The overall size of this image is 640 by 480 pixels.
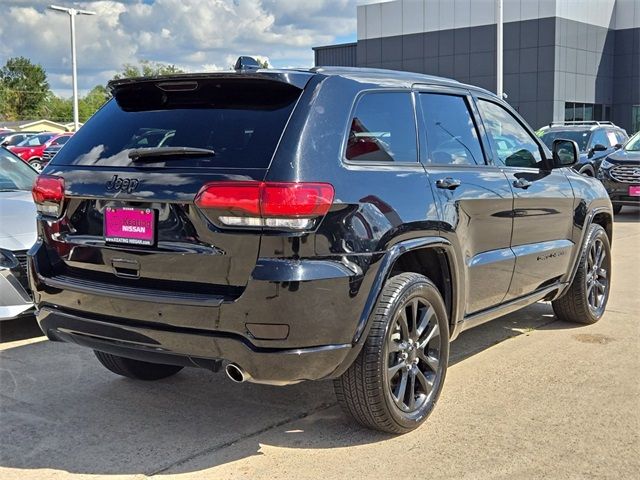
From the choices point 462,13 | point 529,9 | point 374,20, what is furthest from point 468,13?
point 374,20

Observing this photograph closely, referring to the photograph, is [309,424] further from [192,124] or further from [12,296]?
[12,296]

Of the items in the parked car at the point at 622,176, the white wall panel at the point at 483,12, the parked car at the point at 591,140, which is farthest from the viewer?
the white wall panel at the point at 483,12

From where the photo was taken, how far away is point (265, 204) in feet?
10.7

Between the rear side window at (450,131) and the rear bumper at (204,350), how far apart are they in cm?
144

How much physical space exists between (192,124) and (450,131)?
166 centimetres

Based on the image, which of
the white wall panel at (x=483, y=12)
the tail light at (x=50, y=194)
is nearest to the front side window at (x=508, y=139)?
the tail light at (x=50, y=194)

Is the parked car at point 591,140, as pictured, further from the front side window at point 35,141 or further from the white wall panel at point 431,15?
the white wall panel at point 431,15

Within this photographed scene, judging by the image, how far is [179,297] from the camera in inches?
134

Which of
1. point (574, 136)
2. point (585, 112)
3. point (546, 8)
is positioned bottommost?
point (574, 136)

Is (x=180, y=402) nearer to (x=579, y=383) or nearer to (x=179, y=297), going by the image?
(x=179, y=297)

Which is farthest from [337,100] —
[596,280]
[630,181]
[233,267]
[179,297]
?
[630,181]

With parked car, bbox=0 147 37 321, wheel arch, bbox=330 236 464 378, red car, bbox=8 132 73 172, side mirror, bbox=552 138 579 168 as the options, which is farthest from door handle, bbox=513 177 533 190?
red car, bbox=8 132 73 172

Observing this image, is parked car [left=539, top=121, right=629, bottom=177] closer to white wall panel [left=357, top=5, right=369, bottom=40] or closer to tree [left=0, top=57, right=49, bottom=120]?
white wall panel [left=357, top=5, right=369, bottom=40]

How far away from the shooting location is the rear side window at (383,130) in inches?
147
